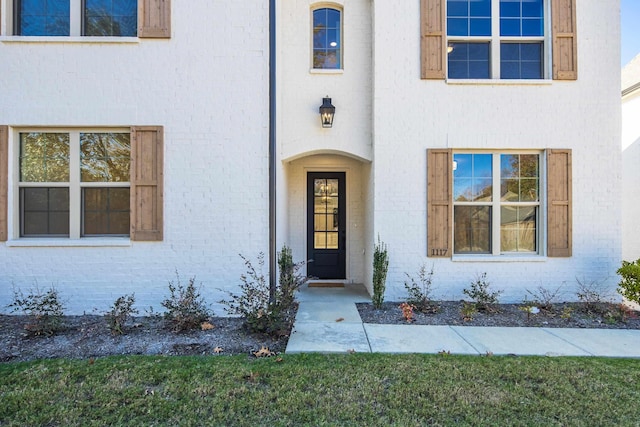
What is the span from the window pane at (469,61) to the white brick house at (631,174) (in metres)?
4.64

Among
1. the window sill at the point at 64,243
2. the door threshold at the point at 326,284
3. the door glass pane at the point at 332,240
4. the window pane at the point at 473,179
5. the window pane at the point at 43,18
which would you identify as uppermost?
the window pane at the point at 43,18

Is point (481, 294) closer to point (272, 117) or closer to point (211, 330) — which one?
point (211, 330)

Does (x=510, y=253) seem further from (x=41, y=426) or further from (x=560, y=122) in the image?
(x=41, y=426)

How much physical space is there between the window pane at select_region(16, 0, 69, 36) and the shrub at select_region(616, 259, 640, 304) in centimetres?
967

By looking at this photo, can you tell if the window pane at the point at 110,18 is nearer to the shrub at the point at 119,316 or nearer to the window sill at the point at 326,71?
the window sill at the point at 326,71

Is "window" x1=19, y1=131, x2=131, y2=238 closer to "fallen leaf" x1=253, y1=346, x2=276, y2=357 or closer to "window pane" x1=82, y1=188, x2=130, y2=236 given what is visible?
"window pane" x1=82, y1=188, x2=130, y2=236

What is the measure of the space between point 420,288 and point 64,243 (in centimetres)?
572

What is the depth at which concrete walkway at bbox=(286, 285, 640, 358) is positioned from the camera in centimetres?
402

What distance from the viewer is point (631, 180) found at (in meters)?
7.92

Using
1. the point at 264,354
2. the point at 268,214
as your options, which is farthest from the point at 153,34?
the point at 264,354

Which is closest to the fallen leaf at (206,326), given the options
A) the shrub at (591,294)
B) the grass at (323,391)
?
the grass at (323,391)

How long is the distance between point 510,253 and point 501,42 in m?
3.72

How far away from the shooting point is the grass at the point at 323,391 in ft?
8.84

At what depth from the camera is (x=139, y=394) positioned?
301 centimetres
